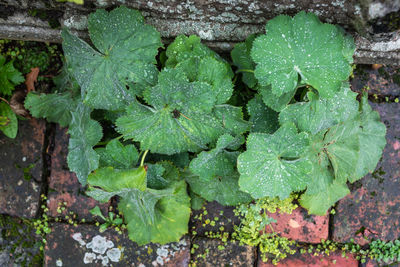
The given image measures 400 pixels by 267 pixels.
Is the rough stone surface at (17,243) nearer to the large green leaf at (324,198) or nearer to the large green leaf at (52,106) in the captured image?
the large green leaf at (52,106)

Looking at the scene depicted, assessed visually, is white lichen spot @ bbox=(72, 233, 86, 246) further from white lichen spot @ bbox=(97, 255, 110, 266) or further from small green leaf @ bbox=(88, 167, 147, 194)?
small green leaf @ bbox=(88, 167, 147, 194)

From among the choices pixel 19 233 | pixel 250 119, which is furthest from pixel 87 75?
pixel 19 233

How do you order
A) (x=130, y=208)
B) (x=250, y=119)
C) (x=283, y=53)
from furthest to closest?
1. (x=130, y=208)
2. (x=250, y=119)
3. (x=283, y=53)

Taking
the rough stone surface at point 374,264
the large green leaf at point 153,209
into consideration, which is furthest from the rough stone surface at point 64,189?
the rough stone surface at point 374,264

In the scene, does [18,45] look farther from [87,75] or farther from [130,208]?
[130,208]

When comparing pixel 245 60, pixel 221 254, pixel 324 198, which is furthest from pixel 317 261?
pixel 245 60

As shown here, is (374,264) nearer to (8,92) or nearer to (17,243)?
(17,243)
